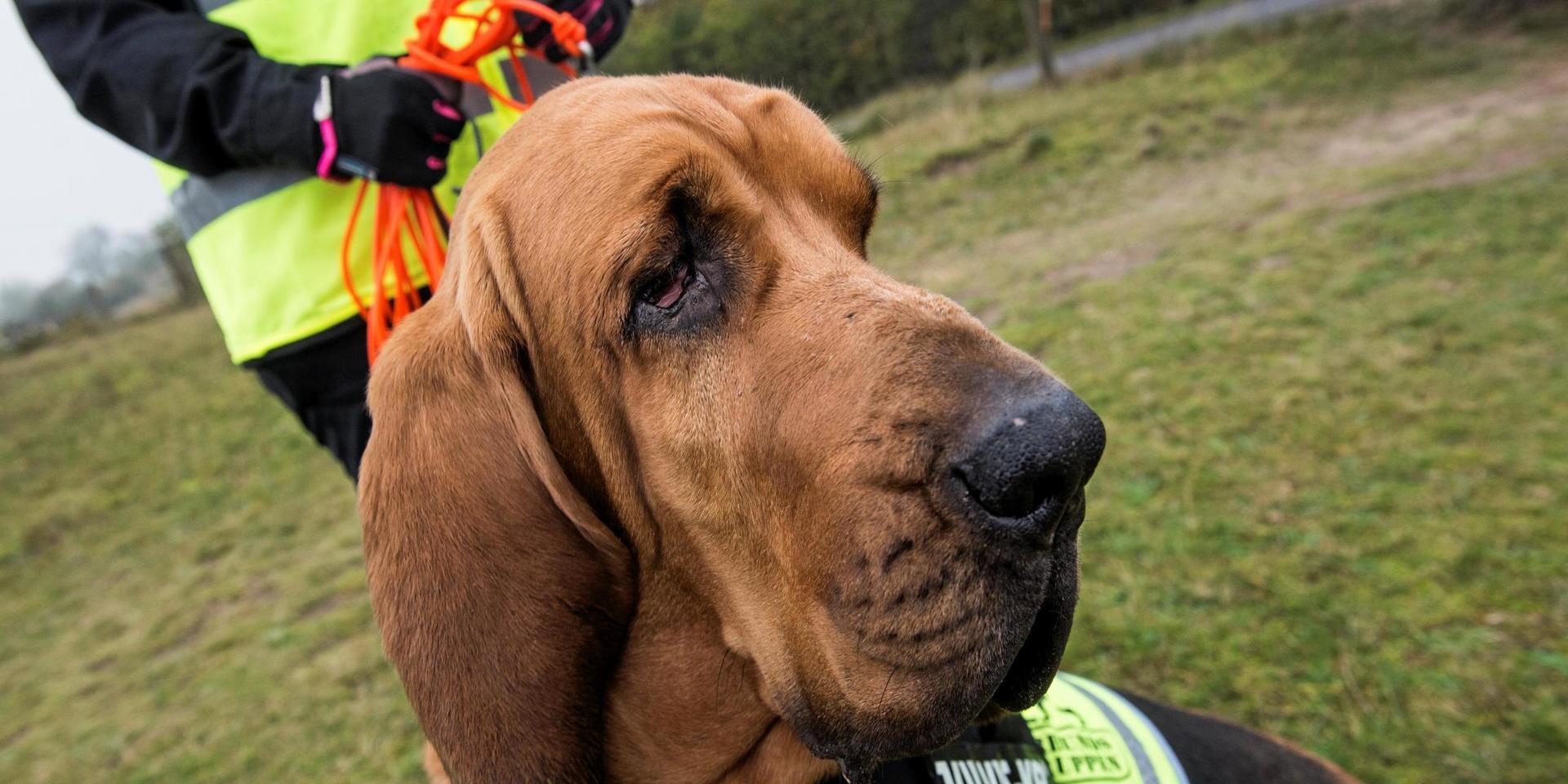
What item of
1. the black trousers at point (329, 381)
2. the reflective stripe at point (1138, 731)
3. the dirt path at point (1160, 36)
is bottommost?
the dirt path at point (1160, 36)

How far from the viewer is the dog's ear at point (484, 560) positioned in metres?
1.69

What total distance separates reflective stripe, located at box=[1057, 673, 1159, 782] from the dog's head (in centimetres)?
44

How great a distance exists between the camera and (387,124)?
7.00ft

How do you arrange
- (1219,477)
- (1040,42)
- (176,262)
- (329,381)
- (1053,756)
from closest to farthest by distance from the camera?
(1053,756)
(329,381)
(1219,477)
(1040,42)
(176,262)

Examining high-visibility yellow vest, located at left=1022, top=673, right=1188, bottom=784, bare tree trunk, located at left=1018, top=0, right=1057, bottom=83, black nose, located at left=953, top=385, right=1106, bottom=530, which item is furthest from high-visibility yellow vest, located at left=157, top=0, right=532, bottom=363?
bare tree trunk, located at left=1018, top=0, right=1057, bottom=83

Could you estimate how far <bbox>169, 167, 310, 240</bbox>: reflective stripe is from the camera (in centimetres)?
238

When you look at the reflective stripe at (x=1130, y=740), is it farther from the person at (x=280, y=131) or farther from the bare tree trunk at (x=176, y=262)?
the bare tree trunk at (x=176, y=262)

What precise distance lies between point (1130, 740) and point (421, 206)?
83.6 inches

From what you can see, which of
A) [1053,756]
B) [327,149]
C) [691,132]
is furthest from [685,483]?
[327,149]

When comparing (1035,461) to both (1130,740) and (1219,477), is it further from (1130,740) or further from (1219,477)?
(1219,477)

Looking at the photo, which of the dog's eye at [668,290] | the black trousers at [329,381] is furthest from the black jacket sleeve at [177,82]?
the dog's eye at [668,290]

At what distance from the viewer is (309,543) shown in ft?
27.2

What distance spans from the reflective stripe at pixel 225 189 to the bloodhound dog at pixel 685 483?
71 cm

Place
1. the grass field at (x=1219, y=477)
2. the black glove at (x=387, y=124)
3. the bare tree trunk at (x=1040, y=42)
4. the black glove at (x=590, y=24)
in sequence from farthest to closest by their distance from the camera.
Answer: the bare tree trunk at (x=1040, y=42) → the grass field at (x=1219, y=477) → the black glove at (x=590, y=24) → the black glove at (x=387, y=124)
